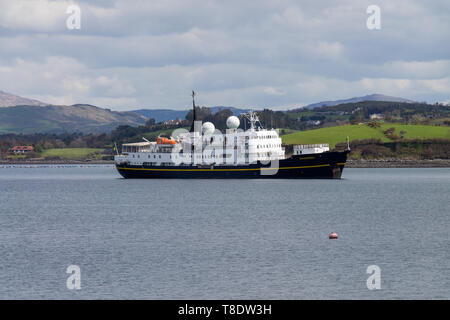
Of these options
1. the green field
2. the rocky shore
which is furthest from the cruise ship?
the green field

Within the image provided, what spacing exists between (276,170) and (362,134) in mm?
98393

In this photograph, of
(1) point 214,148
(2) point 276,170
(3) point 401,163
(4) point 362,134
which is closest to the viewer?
(2) point 276,170

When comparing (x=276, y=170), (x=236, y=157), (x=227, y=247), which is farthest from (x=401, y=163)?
(x=227, y=247)

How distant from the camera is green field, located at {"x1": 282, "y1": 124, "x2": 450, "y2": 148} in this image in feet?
600

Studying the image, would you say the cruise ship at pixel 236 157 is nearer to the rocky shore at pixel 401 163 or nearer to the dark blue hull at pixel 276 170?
the dark blue hull at pixel 276 170

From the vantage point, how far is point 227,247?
38.2m

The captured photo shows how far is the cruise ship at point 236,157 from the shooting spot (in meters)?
91.2

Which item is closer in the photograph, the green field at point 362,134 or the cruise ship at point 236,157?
the cruise ship at point 236,157

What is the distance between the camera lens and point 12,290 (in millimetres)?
28125

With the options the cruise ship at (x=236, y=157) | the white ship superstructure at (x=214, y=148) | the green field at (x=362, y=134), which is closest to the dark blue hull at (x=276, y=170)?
the cruise ship at (x=236, y=157)

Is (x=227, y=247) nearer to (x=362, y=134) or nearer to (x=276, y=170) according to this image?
(x=276, y=170)

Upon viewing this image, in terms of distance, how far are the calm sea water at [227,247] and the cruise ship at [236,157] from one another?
1941 centimetres

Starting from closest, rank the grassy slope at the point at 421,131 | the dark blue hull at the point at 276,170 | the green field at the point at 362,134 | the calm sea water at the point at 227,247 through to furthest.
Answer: the calm sea water at the point at 227,247, the dark blue hull at the point at 276,170, the grassy slope at the point at 421,131, the green field at the point at 362,134
